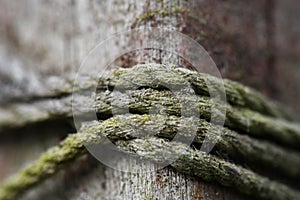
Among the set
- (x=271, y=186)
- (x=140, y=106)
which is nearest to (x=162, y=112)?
(x=140, y=106)

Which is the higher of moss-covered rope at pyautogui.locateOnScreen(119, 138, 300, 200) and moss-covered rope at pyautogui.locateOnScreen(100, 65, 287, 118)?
moss-covered rope at pyautogui.locateOnScreen(100, 65, 287, 118)

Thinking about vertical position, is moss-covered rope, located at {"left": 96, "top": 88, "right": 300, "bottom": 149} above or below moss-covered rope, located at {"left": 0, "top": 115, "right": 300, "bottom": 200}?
above

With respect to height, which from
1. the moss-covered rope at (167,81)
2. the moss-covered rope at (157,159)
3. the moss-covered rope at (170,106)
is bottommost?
the moss-covered rope at (157,159)

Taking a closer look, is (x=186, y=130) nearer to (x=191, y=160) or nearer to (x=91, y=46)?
(x=191, y=160)

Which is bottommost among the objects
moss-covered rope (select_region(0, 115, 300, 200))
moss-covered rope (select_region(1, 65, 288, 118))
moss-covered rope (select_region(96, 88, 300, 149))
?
moss-covered rope (select_region(0, 115, 300, 200))

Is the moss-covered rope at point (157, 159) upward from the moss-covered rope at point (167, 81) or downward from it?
downward

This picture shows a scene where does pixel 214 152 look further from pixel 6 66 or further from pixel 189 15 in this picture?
pixel 6 66
